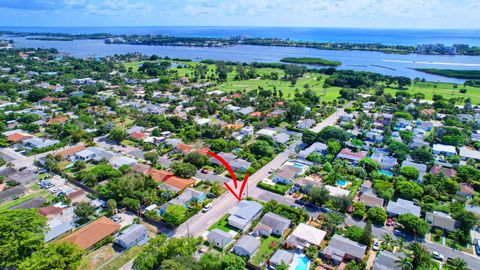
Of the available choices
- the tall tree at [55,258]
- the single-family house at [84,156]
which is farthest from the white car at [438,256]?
the single-family house at [84,156]

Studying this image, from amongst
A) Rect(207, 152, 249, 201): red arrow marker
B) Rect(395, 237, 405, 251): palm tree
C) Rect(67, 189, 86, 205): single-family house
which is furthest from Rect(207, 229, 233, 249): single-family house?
Rect(67, 189, 86, 205): single-family house

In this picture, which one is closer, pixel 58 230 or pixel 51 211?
pixel 58 230

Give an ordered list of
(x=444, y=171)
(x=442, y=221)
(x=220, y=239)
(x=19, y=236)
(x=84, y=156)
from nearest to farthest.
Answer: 1. (x=19, y=236)
2. (x=220, y=239)
3. (x=442, y=221)
4. (x=444, y=171)
5. (x=84, y=156)

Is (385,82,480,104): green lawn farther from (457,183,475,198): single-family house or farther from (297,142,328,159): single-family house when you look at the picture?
(457,183,475,198): single-family house

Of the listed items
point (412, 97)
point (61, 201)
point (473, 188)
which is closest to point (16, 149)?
point (61, 201)

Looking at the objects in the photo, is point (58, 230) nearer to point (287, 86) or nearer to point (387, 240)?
point (387, 240)

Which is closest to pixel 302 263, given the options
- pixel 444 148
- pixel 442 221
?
pixel 442 221
